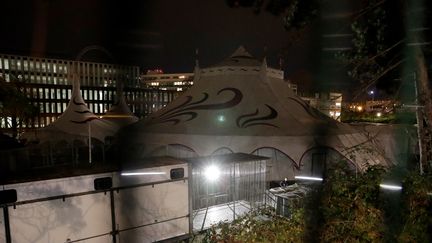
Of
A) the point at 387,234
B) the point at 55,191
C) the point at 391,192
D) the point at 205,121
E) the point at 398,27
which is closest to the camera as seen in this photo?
the point at 387,234

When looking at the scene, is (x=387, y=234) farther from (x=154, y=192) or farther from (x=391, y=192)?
(x=154, y=192)

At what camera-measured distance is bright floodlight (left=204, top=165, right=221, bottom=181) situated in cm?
705

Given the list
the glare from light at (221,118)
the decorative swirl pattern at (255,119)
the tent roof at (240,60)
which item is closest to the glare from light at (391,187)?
the decorative swirl pattern at (255,119)

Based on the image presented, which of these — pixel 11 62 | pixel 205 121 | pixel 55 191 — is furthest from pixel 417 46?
pixel 11 62

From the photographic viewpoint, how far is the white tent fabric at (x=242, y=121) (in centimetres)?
1538

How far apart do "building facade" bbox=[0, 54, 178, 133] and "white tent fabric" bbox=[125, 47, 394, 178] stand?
168 feet

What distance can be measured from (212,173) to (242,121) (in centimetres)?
988

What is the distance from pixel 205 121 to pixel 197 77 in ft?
17.1

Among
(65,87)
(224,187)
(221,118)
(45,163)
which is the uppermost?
(65,87)

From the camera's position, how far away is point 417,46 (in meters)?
6.44

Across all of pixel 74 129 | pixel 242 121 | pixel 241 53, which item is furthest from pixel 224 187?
pixel 74 129

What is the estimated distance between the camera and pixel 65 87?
67312 millimetres

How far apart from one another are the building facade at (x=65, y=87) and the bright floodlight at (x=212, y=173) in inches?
2472

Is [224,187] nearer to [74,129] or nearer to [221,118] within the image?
[221,118]
